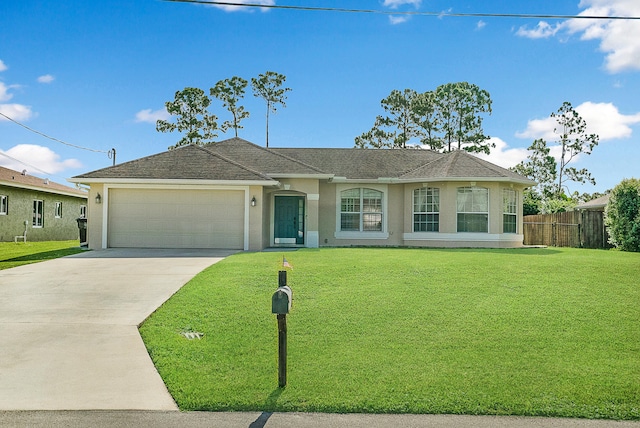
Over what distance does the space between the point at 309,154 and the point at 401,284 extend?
15.1m

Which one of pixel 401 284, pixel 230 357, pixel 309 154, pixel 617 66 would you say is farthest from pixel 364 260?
pixel 617 66

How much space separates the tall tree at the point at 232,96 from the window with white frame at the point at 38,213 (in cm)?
1940

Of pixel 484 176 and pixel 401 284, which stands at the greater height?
pixel 484 176

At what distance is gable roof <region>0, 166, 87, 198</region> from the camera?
83.3 feet

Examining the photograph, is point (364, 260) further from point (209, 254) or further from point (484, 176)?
point (484, 176)

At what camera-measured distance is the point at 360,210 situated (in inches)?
878

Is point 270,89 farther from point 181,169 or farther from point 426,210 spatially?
point 181,169

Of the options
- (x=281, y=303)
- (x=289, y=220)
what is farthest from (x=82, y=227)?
(x=281, y=303)

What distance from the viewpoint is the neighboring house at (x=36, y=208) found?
25.7m

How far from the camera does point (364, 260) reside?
45.1 ft

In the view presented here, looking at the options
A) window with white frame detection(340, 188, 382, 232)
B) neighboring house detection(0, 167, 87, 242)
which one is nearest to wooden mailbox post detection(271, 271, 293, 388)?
window with white frame detection(340, 188, 382, 232)

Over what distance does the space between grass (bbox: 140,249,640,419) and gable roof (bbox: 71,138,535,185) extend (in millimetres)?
8240

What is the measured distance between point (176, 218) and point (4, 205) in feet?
40.2

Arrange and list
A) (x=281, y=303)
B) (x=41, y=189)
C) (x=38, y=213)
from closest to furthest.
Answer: (x=281, y=303)
(x=41, y=189)
(x=38, y=213)
